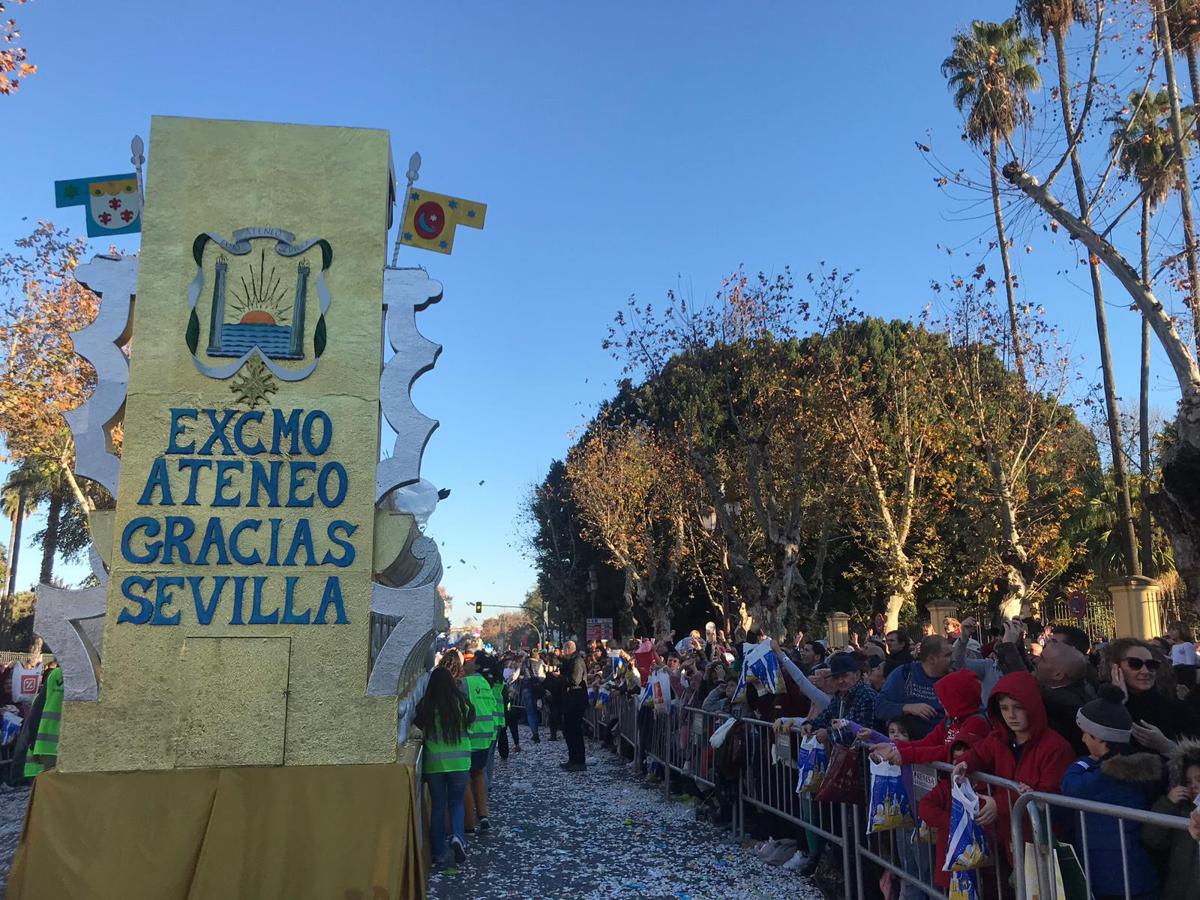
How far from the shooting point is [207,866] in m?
5.05

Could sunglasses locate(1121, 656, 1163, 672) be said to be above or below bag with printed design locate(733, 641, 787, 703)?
above

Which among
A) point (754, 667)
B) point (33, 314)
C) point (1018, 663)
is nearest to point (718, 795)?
point (754, 667)

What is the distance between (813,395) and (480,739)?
12.3 meters

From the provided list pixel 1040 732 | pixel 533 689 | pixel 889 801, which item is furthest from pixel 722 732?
pixel 533 689

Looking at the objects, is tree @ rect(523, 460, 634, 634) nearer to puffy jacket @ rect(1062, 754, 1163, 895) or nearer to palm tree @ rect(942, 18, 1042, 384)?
palm tree @ rect(942, 18, 1042, 384)

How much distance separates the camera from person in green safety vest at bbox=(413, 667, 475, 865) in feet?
25.0

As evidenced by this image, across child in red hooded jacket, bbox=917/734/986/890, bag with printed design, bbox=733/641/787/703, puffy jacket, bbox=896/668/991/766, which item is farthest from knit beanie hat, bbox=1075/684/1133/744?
bag with printed design, bbox=733/641/787/703

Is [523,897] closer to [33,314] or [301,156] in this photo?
[301,156]

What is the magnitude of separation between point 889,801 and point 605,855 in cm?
370

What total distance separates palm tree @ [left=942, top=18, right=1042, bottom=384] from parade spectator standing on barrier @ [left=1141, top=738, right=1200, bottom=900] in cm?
951

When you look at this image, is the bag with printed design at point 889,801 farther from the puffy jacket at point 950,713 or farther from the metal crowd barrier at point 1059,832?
the metal crowd barrier at point 1059,832

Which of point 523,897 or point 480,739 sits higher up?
point 480,739

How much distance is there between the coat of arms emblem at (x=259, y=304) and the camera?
5863mm

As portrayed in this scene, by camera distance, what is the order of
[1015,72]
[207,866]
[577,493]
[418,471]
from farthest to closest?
[577,493]
[1015,72]
[418,471]
[207,866]
